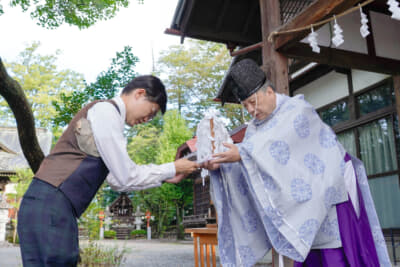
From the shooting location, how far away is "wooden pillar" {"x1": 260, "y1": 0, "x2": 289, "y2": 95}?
450 cm

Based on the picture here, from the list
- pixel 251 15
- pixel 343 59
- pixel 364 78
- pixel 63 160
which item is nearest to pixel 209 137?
pixel 63 160

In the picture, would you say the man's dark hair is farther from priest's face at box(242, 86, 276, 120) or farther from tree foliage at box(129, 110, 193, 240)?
tree foliage at box(129, 110, 193, 240)

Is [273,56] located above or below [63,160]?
above

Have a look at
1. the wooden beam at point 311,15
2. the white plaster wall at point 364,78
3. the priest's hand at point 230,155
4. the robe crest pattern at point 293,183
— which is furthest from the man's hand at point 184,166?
the white plaster wall at point 364,78

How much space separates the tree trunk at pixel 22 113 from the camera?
444 centimetres

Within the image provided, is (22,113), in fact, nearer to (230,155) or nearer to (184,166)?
(184,166)

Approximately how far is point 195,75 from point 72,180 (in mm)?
24318

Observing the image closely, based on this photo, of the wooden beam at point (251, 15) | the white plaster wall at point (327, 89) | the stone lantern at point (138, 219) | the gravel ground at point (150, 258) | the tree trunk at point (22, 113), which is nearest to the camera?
the tree trunk at point (22, 113)

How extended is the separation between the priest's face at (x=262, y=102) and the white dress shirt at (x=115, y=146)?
104 cm

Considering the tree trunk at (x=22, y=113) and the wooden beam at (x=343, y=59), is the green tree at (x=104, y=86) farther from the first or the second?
the wooden beam at (x=343, y=59)

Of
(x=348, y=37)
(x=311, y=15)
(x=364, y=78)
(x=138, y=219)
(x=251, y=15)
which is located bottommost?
(x=138, y=219)

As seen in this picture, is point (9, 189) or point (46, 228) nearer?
point (46, 228)

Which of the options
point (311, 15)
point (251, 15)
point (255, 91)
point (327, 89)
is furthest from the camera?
point (327, 89)

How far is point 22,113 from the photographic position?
4.68 meters
